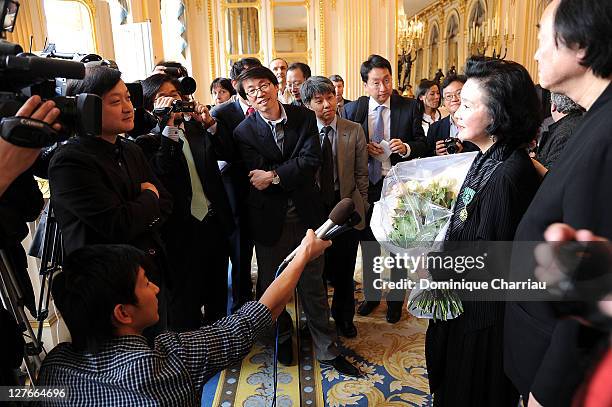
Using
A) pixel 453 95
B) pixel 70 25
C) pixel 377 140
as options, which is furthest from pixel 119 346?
pixel 70 25

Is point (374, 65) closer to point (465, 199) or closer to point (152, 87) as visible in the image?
Result: point (152, 87)

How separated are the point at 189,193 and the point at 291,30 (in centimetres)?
681

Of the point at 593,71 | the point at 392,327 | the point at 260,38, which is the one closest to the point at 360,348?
the point at 392,327

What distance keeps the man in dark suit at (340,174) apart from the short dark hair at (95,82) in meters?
1.22

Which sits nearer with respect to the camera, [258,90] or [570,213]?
[570,213]

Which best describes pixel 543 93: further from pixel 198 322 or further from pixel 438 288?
pixel 198 322

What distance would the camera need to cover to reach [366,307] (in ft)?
9.65

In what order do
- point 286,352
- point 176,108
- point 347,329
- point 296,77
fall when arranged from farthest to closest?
point 296,77 < point 347,329 < point 286,352 < point 176,108

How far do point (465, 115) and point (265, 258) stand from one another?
130cm

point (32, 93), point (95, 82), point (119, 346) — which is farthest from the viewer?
point (95, 82)

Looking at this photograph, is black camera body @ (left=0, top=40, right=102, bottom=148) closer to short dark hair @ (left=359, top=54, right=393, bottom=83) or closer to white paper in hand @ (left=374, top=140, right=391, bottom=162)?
white paper in hand @ (left=374, top=140, right=391, bottom=162)

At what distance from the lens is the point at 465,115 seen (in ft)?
4.62

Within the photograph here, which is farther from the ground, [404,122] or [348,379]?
[404,122]

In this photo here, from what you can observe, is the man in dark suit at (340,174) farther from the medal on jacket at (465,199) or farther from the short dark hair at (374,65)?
the medal on jacket at (465,199)
